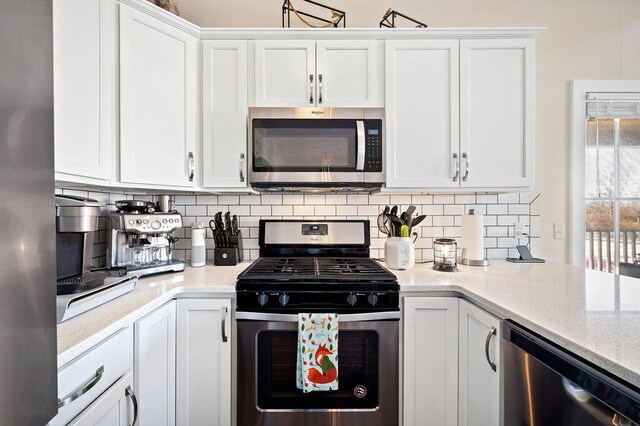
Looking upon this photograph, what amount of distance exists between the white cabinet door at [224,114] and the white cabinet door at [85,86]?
47 cm

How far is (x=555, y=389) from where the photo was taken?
872 mm

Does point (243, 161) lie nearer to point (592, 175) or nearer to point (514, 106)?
point (514, 106)

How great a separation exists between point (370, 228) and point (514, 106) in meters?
1.16

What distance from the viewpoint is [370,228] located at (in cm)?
212

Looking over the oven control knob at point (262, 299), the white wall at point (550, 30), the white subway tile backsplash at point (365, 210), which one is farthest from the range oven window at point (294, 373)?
the white wall at point (550, 30)

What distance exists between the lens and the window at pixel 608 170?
213 cm

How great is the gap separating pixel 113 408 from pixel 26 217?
82 centimetres

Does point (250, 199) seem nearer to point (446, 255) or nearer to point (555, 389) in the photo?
point (446, 255)

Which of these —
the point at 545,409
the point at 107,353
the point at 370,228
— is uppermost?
the point at 370,228

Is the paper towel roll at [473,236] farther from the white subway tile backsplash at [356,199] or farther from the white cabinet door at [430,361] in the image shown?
the white subway tile backsplash at [356,199]

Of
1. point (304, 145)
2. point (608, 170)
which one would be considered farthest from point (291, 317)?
point (608, 170)

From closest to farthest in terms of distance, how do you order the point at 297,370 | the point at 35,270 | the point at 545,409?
1. the point at 35,270
2. the point at 545,409
3. the point at 297,370

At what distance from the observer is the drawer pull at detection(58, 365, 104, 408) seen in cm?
77

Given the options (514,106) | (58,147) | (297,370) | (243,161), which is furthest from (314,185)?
(514,106)
